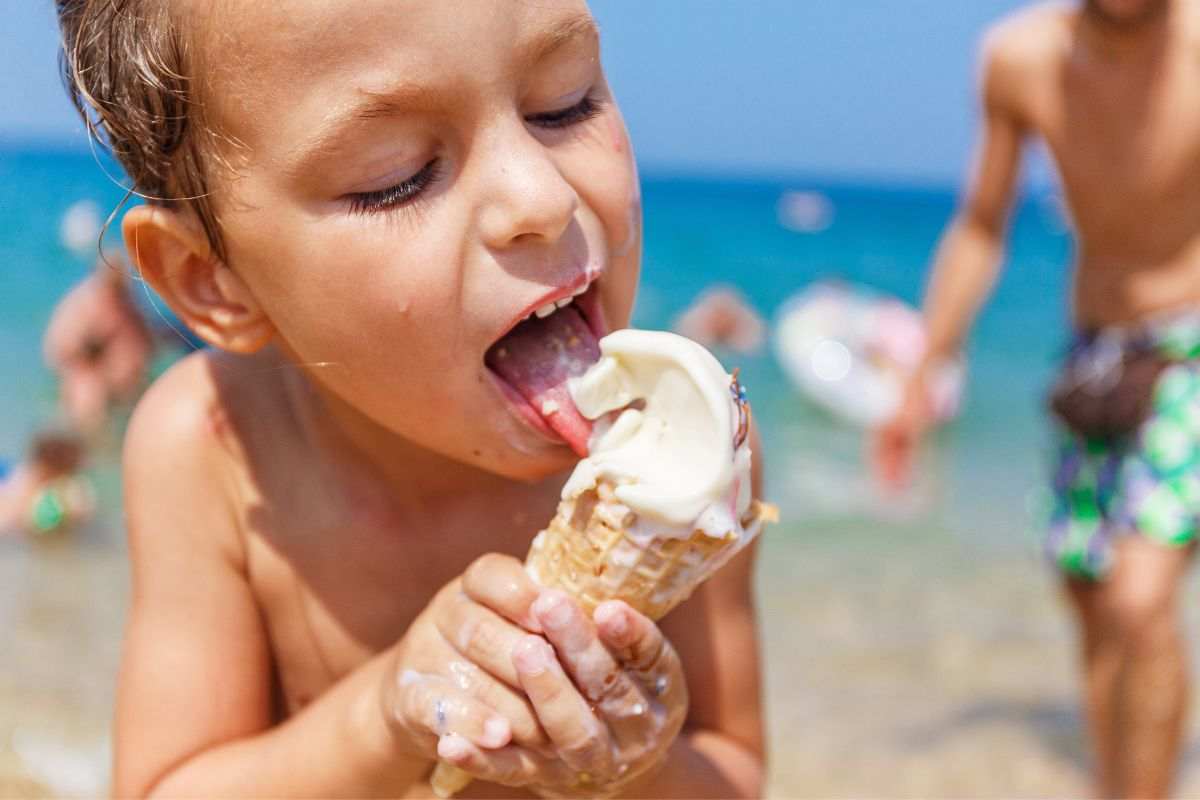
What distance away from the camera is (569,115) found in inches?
75.0

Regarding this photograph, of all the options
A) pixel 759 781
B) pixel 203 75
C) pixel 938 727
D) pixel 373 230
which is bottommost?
pixel 938 727

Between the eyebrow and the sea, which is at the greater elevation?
the eyebrow

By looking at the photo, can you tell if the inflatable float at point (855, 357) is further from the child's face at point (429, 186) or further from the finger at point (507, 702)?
the finger at point (507, 702)

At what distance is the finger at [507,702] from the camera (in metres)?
1.73

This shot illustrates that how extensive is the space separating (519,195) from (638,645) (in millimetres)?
648

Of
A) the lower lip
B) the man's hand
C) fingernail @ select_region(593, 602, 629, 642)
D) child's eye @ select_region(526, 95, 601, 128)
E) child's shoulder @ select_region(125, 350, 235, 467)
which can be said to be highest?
child's eye @ select_region(526, 95, 601, 128)

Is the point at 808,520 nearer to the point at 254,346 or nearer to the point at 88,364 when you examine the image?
the point at 88,364

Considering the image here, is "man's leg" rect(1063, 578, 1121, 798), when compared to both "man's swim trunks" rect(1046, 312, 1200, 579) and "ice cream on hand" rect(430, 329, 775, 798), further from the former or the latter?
"ice cream on hand" rect(430, 329, 775, 798)

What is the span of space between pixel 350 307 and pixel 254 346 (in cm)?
34

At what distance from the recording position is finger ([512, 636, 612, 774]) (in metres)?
1.69

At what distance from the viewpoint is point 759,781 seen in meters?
2.39

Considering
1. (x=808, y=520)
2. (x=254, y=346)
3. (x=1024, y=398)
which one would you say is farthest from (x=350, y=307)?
(x=1024, y=398)

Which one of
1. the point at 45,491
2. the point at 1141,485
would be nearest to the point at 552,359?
the point at 1141,485

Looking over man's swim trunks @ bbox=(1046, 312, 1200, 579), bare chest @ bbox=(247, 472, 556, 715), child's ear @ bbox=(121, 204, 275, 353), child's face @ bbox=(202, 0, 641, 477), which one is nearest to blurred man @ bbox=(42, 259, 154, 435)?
man's swim trunks @ bbox=(1046, 312, 1200, 579)
